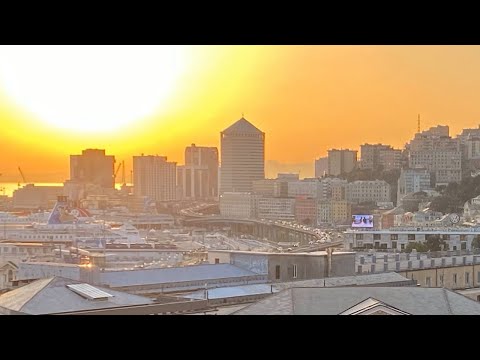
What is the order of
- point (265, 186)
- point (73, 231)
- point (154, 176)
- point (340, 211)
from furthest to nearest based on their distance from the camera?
point (265, 186) < point (154, 176) < point (340, 211) < point (73, 231)

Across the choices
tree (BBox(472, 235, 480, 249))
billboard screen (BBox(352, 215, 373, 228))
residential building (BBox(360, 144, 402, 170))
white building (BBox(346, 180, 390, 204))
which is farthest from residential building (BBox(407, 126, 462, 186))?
tree (BBox(472, 235, 480, 249))

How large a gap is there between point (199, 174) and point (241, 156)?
125 centimetres

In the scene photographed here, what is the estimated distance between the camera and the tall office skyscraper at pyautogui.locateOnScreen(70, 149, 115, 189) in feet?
65.2

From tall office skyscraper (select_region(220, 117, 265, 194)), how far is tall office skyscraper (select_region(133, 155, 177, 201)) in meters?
1.45

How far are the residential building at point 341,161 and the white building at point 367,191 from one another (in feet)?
3.29

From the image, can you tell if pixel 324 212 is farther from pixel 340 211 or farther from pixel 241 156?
pixel 241 156

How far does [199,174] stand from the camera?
23.0 meters

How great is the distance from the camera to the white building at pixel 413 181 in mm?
19578

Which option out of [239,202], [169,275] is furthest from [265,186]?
[169,275]

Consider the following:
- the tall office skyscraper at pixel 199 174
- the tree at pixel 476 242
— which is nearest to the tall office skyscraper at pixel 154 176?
the tall office skyscraper at pixel 199 174

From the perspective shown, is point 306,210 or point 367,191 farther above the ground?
point 367,191
